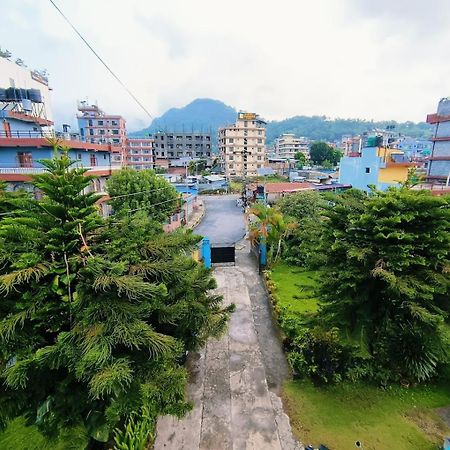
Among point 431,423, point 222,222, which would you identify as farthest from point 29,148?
point 431,423

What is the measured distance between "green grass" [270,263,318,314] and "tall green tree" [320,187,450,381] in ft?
9.59

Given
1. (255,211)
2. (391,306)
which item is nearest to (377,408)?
(391,306)

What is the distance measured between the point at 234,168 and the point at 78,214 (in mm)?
65353

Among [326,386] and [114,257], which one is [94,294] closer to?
[114,257]

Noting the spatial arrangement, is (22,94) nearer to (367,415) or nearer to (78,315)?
(78,315)

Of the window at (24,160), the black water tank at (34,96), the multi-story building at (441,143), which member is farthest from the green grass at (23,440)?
the multi-story building at (441,143)

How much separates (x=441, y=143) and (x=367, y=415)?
34.6 meters

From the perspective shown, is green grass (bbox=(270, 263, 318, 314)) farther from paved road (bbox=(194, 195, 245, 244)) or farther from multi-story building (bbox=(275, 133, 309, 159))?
multi-story building (bbox=(275, 133, 309, 159))

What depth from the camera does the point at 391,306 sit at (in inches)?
261

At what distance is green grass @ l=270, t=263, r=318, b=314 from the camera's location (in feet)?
37.6

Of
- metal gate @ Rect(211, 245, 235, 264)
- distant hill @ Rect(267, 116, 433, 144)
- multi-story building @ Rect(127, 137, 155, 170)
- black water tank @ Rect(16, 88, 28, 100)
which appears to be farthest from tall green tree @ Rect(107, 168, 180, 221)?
distant hill @ Rect(267, 116, 433, 144)

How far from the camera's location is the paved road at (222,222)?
23828 millimetres

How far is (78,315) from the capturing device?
3.97 metres

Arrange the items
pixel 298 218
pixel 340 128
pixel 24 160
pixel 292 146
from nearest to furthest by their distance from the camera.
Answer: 1. pixel 298 218
2. pixel 24 160
3. pixel 292 146
4. pixel 340 128
